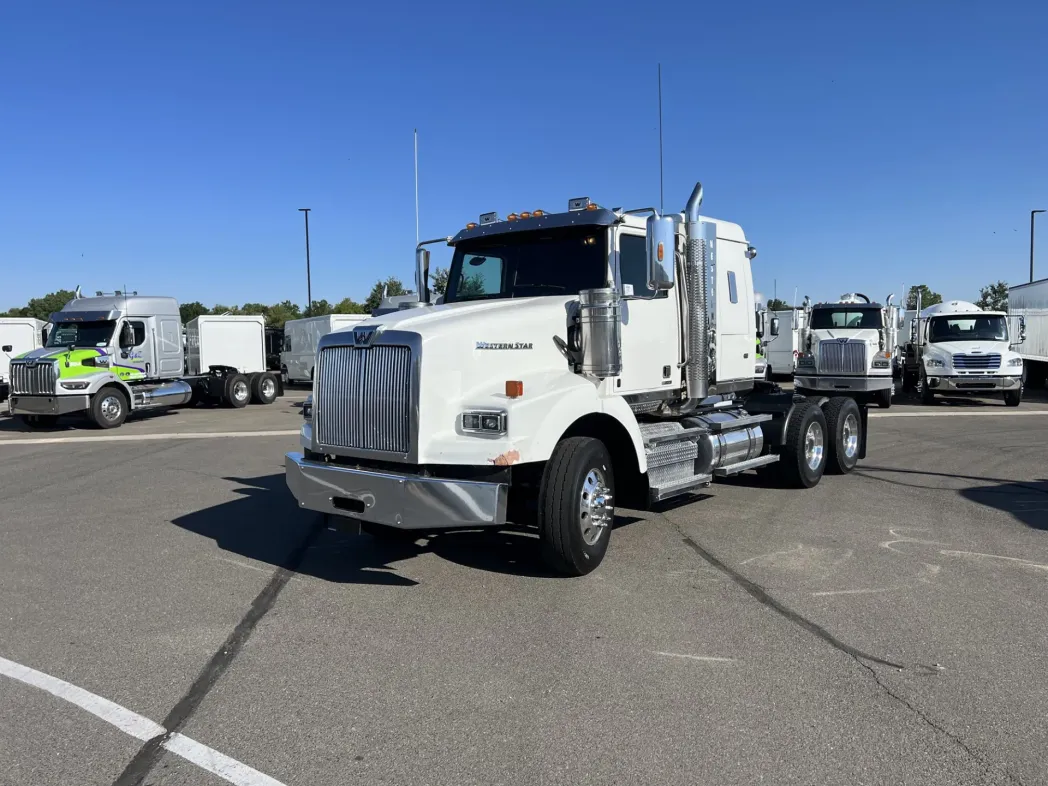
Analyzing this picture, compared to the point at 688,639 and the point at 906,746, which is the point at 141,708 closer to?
the point at 688,639

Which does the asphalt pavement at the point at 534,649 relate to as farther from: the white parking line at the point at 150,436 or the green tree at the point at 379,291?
the green tree at the point at 379,291

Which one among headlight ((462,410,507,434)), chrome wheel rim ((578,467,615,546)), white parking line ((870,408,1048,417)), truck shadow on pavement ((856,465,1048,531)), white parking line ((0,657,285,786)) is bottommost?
white parking line ((0,657,285,786))

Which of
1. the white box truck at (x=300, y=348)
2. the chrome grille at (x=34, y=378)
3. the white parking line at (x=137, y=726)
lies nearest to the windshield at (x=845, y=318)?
the white box truck at (x=300, y=348)

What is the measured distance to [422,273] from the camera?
7766mm

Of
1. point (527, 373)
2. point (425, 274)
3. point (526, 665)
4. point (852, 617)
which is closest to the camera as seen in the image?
point (526, 665)

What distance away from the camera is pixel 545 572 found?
6008 millimetres

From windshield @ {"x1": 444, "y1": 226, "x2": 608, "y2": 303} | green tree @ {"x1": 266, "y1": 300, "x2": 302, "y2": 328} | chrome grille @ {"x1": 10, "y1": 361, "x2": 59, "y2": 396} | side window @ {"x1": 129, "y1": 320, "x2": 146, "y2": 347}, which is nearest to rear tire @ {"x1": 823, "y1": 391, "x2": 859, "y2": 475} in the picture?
windshield @ {"x1": 444, "y1": 226, "x2": 608, "y2": 303}

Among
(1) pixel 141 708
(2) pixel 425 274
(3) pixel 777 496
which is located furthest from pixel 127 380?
(1) pixel 141 708

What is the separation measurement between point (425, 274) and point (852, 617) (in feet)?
15.7

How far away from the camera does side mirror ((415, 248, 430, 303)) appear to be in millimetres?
7770

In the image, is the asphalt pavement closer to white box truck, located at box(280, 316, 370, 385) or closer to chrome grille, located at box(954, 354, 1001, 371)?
chrome grille, located at box(954, 354, 1001, 371)

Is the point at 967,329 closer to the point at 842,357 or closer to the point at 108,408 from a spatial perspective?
the point at 842,357

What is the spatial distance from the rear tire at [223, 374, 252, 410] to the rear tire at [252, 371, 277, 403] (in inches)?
13.4

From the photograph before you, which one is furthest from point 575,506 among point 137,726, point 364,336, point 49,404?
point 49,404
